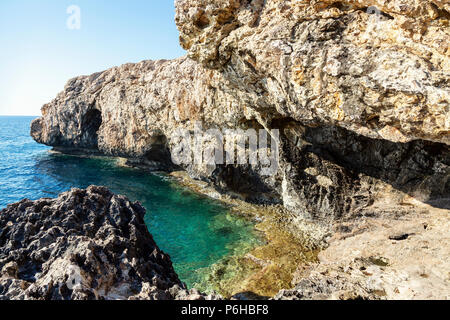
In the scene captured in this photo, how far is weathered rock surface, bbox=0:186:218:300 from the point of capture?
626cm

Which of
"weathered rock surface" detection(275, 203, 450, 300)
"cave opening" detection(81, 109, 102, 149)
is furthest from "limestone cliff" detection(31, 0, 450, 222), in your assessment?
"cave opening" detection(81, 109, 102, 149)

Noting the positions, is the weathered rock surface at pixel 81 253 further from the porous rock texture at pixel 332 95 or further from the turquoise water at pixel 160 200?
the porous rock texture at pixel 332 95

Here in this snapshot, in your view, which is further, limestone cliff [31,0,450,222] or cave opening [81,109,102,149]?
cave opening [81,109,102,149]

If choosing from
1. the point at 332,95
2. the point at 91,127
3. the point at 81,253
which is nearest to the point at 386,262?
the point at 332,95

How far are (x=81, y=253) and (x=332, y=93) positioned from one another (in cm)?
1088

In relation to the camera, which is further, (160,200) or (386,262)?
(160,200)

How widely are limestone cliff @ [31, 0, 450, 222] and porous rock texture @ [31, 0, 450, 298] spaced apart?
0.14 ft

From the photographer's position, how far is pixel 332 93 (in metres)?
10.3

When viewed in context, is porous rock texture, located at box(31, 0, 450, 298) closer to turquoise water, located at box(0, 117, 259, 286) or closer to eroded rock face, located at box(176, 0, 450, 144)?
eroded rock face, located at box(176, 0, 450, 144)

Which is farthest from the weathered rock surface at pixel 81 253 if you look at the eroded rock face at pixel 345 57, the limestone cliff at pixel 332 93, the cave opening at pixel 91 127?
the cave opening at pixel 91 127

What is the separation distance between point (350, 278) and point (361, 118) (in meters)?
6.30

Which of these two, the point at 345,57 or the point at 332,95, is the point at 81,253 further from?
the point at 345,57

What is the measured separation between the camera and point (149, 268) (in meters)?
8.15
